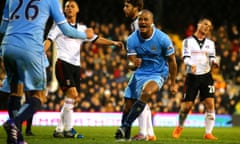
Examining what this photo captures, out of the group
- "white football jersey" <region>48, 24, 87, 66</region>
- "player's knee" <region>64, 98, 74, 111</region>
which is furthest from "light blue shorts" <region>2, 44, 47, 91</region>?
"white football jersey" <region>48, 24, 87, 66</region>

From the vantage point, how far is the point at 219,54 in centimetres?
2483

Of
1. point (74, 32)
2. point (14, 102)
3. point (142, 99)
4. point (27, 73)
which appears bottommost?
point (14, 102)

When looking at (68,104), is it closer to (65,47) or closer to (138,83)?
(65,47)

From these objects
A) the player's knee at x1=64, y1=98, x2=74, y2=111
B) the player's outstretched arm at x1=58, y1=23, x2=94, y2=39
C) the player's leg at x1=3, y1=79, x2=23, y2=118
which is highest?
the player's outstretched arm at x1=58, y1=23, x2=94, y2=39

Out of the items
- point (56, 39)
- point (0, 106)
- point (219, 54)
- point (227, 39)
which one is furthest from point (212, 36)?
point (56, 39)

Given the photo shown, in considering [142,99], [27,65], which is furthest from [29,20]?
[142,99]

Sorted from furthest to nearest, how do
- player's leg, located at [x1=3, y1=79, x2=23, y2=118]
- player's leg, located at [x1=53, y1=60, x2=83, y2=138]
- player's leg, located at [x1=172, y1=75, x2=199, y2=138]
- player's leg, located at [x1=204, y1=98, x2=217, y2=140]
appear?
player's leg, located at [x1=172, y1=75, x2=199, y2=138] < player's leg, located at [x1=204, y1=98, x2=217, y2=140] < player's leg, located at [x1=53, y1=60, x2=83, y2=138] < player's leg, located at [x1=3, y1=79, x2=23, y2=118]

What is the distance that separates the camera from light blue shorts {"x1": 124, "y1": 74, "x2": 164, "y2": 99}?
1000cm

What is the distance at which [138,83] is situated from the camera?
33.5ft

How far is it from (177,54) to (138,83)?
15.2 m

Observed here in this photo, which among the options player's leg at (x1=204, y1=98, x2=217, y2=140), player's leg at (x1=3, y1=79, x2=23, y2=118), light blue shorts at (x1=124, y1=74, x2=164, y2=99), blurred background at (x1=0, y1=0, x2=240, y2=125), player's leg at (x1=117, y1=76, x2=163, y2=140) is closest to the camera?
player's leg at (x1=3, y1=79, x2=23, y2=118)

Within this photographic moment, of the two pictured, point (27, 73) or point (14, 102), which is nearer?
point (27, 73)

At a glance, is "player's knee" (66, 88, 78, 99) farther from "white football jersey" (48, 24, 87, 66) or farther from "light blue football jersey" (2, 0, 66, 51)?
"light blue football jersey" (2, 0, 66, 51)

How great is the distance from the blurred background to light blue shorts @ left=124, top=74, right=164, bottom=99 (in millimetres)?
8142
